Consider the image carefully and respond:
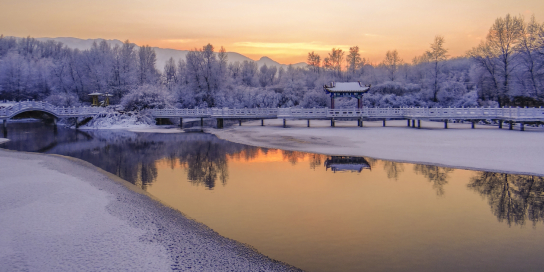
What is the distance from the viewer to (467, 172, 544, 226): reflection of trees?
10984 millimetres

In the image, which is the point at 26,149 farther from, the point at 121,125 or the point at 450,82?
the point at 450,82

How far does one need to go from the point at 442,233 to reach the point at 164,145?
81.0ft

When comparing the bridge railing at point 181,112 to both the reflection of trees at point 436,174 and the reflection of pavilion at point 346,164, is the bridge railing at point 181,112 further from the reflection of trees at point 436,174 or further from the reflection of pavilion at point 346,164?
the reflection of trees at point 436,174

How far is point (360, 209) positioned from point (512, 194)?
6324 mm

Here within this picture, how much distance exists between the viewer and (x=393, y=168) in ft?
60.1

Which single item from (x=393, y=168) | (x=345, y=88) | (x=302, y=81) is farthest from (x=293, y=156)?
(x=302, y=81)

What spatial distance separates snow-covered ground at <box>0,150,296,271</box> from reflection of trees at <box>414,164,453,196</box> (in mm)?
9437

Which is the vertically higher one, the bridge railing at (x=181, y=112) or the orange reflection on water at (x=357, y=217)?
the bridge railing at (x=181, y=112)

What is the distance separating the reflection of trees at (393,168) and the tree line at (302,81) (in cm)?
3991

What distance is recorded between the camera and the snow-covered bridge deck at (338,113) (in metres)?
36.1

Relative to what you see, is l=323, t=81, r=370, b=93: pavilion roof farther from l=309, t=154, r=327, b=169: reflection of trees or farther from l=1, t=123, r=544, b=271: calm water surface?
l=1, t=123, r=544, b=271: calm water surface

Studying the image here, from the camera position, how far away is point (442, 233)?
951 centimetres

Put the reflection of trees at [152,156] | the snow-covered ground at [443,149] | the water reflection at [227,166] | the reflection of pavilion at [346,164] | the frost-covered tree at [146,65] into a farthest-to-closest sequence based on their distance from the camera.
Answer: the frost-covered tree at [146,65] → the reflection of pavilion at [346,164] → the snow-covered ground at [443,149] → the reflection of trees at [152,156] → the water reflection at [227,166]

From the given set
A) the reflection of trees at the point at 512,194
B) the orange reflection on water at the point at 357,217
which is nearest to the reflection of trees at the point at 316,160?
the orange reflection on water at the point at 357,217
